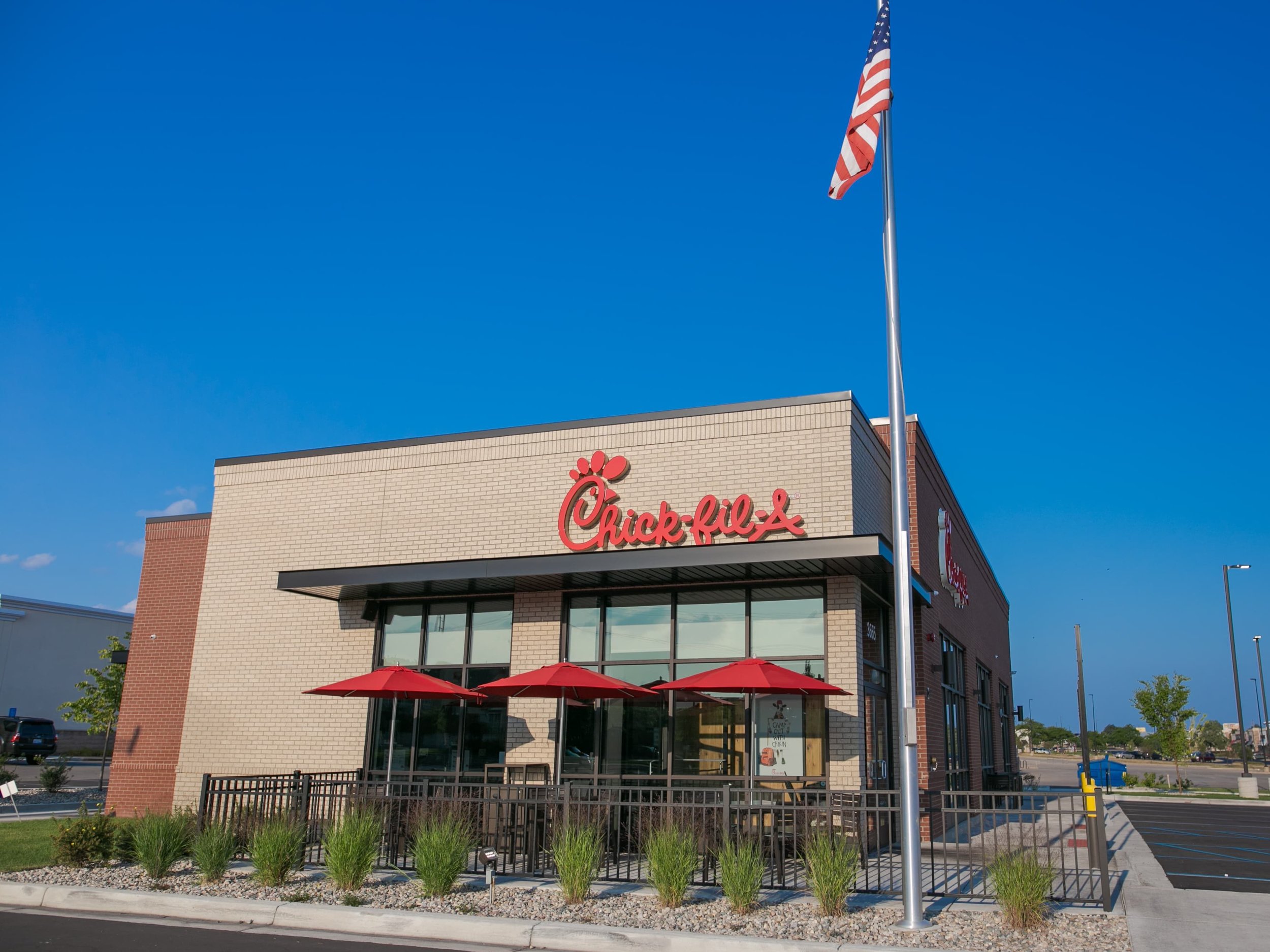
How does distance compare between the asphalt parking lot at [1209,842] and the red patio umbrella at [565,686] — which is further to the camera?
the red patio umbrella at [565,686]

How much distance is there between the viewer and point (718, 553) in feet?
48.4

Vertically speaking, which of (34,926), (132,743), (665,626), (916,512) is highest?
(916,512)

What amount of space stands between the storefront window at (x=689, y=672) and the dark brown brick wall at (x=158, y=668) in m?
8.81

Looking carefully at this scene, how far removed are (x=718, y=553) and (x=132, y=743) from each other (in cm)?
1386

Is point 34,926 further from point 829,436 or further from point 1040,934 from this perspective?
point 829,436

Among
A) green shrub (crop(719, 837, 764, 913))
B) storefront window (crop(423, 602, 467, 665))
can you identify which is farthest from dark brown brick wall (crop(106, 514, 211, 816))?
green shrub (crop(719, 837, 764, 913))

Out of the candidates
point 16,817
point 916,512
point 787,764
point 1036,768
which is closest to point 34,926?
point 787,764

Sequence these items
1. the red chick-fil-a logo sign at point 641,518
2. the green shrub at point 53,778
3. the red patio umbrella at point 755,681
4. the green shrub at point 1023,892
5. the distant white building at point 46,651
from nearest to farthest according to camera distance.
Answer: the green shrub at point 1023,892
the red patio umbrella at point 755,681
the red chick-fil-a logo sign at point 641,518
the green shrub at point 53,778
the distant white building at point 46,651

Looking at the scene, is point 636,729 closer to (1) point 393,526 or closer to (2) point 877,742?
(2) point 877,742

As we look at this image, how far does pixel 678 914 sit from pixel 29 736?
1684 inches

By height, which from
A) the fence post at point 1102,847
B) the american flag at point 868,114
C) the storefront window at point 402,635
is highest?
the american flag at point 868,114

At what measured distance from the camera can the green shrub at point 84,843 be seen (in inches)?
482

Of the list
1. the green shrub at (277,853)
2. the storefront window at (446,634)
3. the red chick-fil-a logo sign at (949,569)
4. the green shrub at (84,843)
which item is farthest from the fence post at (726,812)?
the red chick-fil-a logo sign at (949,569)

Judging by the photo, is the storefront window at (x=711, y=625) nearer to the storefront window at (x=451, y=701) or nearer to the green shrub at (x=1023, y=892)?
the storefront window at (x=451, y=701)
